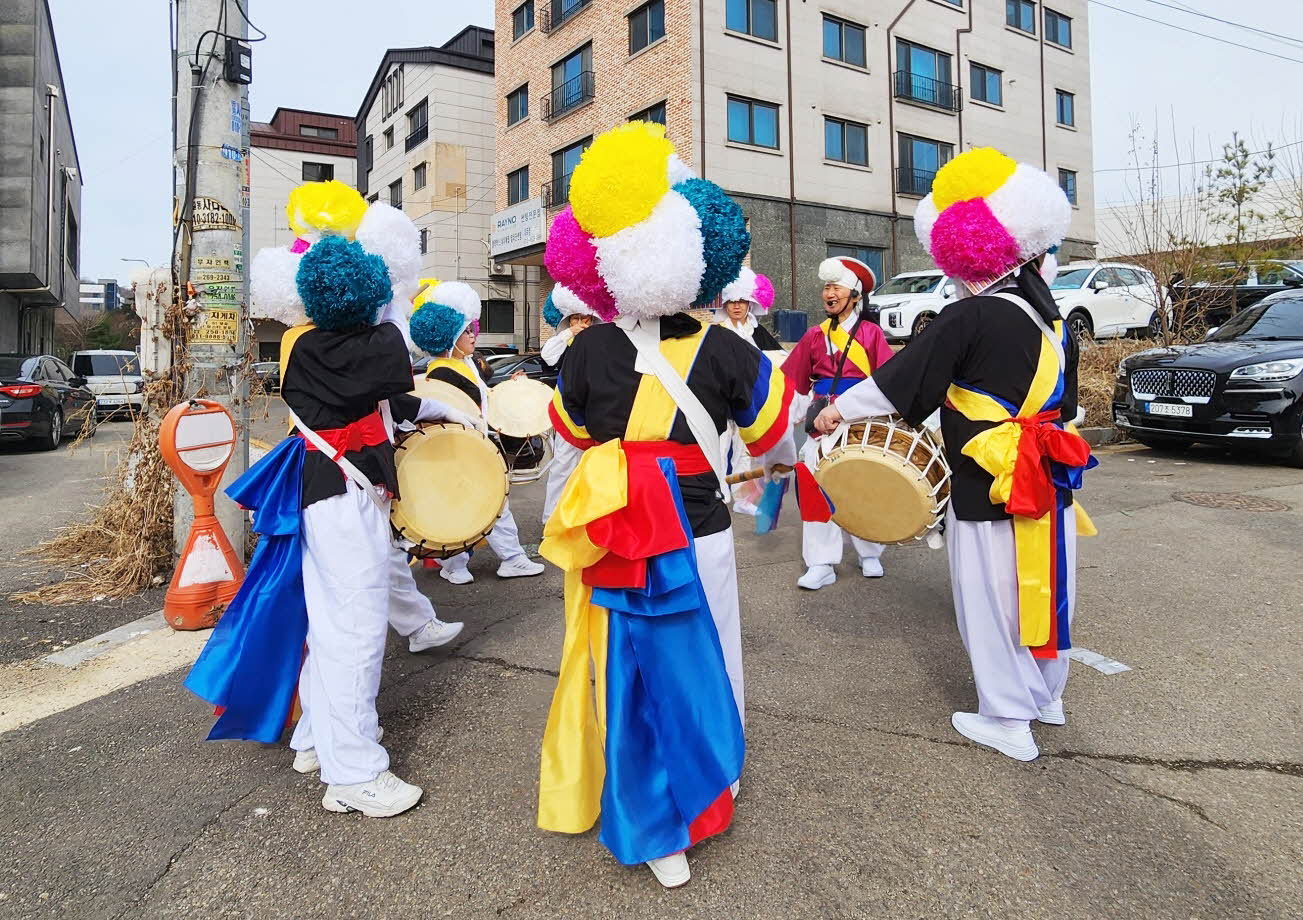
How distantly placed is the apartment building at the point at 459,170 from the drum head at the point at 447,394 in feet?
92.0

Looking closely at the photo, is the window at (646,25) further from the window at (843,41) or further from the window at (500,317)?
the window at (500,317)

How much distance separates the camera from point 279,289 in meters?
3.06

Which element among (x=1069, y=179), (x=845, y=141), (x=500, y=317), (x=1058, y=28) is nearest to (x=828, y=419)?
(x=845, y=141)

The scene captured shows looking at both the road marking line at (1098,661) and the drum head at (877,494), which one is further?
the road marking line at (1098,661)

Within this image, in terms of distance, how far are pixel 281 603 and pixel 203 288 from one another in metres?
3.08

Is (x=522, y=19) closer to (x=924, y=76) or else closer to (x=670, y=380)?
(x=924, y=76)

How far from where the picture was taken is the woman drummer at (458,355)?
16.9 feet

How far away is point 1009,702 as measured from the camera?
3.15 meters

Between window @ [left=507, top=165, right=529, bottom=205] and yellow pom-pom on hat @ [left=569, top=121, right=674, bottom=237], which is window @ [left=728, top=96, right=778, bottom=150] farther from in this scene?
yellow pom-pom on hat @ [left=569, top=121, right=674, bottom=237]

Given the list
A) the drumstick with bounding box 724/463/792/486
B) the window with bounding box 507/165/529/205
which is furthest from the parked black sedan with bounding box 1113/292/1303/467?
the window with bounding box 507/165/529/205

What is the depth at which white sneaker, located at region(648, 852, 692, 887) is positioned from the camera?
2395mm

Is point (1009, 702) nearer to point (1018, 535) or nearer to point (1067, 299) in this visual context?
point (1018, 535)

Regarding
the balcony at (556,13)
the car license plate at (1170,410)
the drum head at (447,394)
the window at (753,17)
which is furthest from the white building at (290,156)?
the drum head at (447,394)

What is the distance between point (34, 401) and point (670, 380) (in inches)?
551
